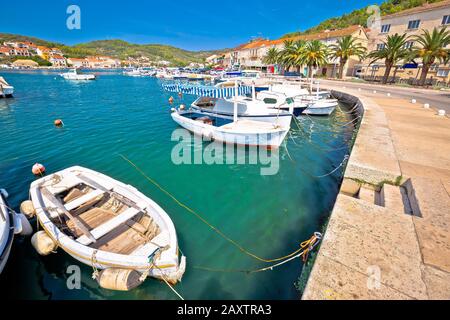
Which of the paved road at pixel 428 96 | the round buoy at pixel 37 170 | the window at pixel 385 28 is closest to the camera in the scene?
the round buoy at pixel 37 170

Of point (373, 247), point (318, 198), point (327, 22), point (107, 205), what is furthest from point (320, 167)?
point (327, 22)

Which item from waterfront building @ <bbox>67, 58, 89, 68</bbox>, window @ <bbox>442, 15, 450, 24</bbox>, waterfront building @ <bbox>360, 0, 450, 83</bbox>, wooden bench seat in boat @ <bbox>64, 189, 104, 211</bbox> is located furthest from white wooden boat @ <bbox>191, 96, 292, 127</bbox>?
waterfront building @ <bbox>67, 58, 89, 68</bbox>

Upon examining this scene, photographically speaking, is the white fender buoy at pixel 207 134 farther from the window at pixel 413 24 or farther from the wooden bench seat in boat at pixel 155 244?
the window at pixel 413 24

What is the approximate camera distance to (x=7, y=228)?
497 centimetres

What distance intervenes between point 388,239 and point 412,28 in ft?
187

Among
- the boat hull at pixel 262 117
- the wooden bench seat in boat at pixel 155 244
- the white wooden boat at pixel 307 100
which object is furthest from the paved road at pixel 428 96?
the wooden bench seat in boat at pixel 155 244

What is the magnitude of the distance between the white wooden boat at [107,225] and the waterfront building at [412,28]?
50.6 metres

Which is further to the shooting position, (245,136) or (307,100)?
(307,100)

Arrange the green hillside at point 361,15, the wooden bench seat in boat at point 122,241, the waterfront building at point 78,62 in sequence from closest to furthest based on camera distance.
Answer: the wooden bench seat in boat at point 122,241 < the green hillside at point 361,15 < the waterfront building at point 78,62

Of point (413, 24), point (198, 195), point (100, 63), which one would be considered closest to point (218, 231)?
point (198, 195)

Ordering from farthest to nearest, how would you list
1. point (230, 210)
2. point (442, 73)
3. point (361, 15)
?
1. point (361, 15)
2. point (442, 73)
3. point (230, 210)

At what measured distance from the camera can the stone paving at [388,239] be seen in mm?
2938

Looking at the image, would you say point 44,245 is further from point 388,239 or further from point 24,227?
point 388,239
